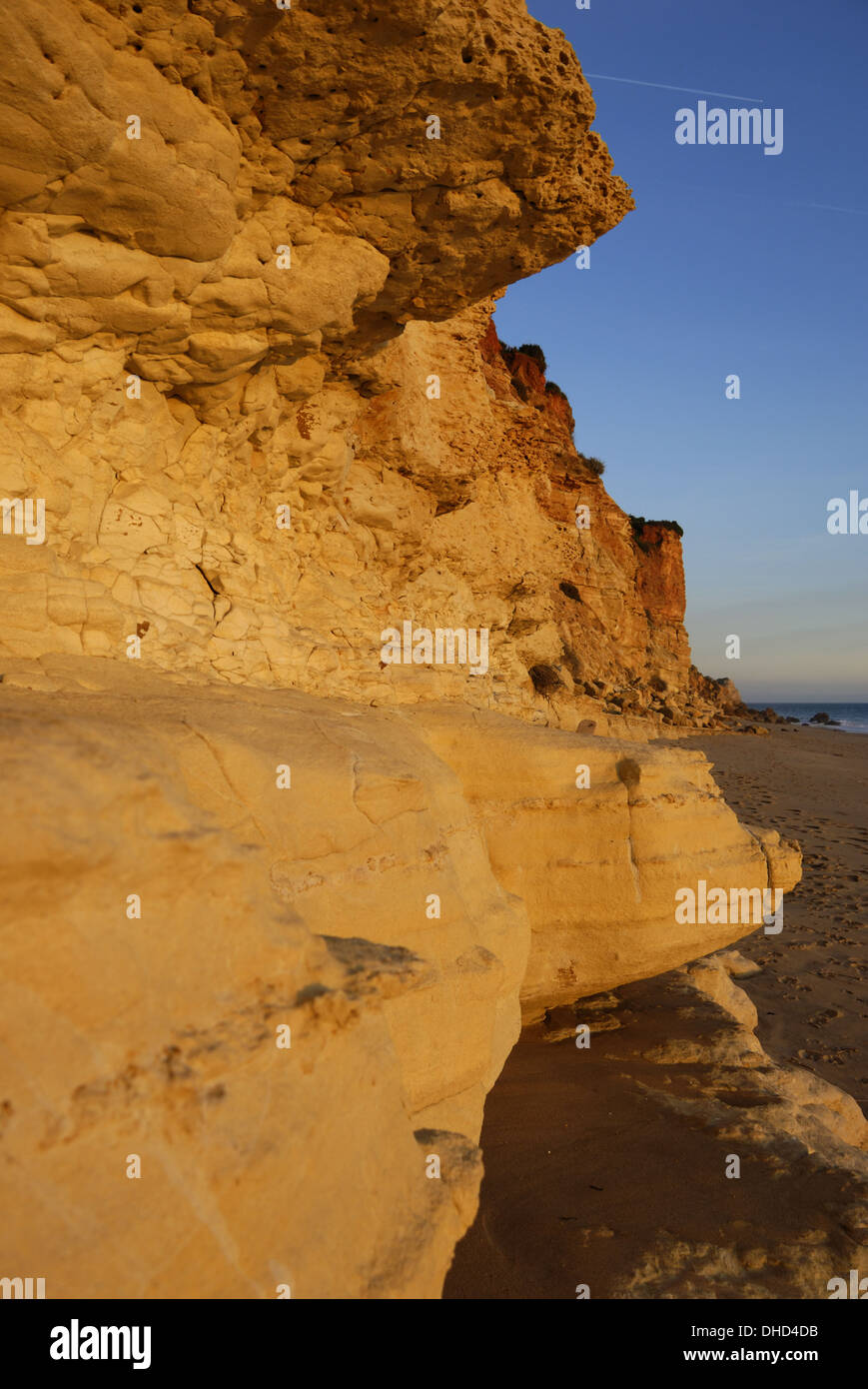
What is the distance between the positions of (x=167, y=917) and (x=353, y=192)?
4.54 metres

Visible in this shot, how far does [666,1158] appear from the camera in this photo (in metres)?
3.62

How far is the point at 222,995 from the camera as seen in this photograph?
6.15 ft

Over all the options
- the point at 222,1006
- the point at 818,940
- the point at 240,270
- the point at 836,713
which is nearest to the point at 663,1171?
the point at 222,1006

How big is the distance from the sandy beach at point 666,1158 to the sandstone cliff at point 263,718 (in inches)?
18.3

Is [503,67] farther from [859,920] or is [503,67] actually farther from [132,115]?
[859,920]

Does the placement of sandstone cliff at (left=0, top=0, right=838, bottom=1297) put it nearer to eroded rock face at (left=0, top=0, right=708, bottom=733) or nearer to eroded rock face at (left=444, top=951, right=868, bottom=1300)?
eroded rock face at (left=0, top=0, right=708, bottom=733)

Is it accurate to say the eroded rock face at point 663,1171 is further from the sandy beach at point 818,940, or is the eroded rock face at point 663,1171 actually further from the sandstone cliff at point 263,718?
the sandy beach at point 818,940

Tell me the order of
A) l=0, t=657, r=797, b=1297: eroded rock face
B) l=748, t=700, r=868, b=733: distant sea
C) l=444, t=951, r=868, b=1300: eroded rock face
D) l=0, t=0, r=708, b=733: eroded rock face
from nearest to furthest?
l=0, t=657, r=797, b=1297: eroded rock face < l=444, t=951, r=868, b=1300: eroded rock face < l=0, t=0, r=708, b=733: eroded rock face < l=748, t=700, r=868, b=733: distant sea

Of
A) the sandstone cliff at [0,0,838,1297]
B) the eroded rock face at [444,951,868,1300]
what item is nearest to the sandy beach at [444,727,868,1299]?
the eroded rock face at [444,951,868,1300]

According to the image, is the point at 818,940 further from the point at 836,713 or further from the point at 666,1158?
the point at 836,713

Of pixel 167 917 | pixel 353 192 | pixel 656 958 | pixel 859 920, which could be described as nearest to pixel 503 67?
pixel 353 192

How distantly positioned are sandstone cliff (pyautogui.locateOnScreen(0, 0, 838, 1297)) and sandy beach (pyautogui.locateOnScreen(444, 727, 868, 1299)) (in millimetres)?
466

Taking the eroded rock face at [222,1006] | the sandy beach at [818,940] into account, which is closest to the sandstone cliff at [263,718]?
the eroded rock face at [222,1006]

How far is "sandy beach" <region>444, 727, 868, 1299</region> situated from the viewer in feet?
9.61
